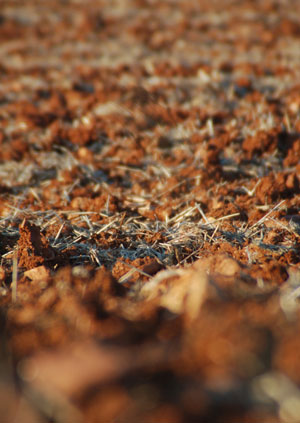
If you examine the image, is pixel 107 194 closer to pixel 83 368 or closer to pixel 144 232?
pixel 144 232

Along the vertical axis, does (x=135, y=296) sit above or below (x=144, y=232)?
above

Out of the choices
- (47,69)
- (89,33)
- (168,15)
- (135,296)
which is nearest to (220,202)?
(135,296)

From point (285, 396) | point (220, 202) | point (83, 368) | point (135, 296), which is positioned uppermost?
point (83, 368)

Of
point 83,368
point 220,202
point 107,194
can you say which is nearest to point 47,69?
point 107,194

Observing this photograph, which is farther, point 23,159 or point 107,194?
point 23,159

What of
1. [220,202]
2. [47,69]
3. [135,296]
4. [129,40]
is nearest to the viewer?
[135,296]

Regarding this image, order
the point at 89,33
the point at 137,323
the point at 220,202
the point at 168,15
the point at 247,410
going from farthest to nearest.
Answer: the point at 168,15 → the point at 89,33 → the point at 220,202 → the point at 137,323 → the point at 247,410
